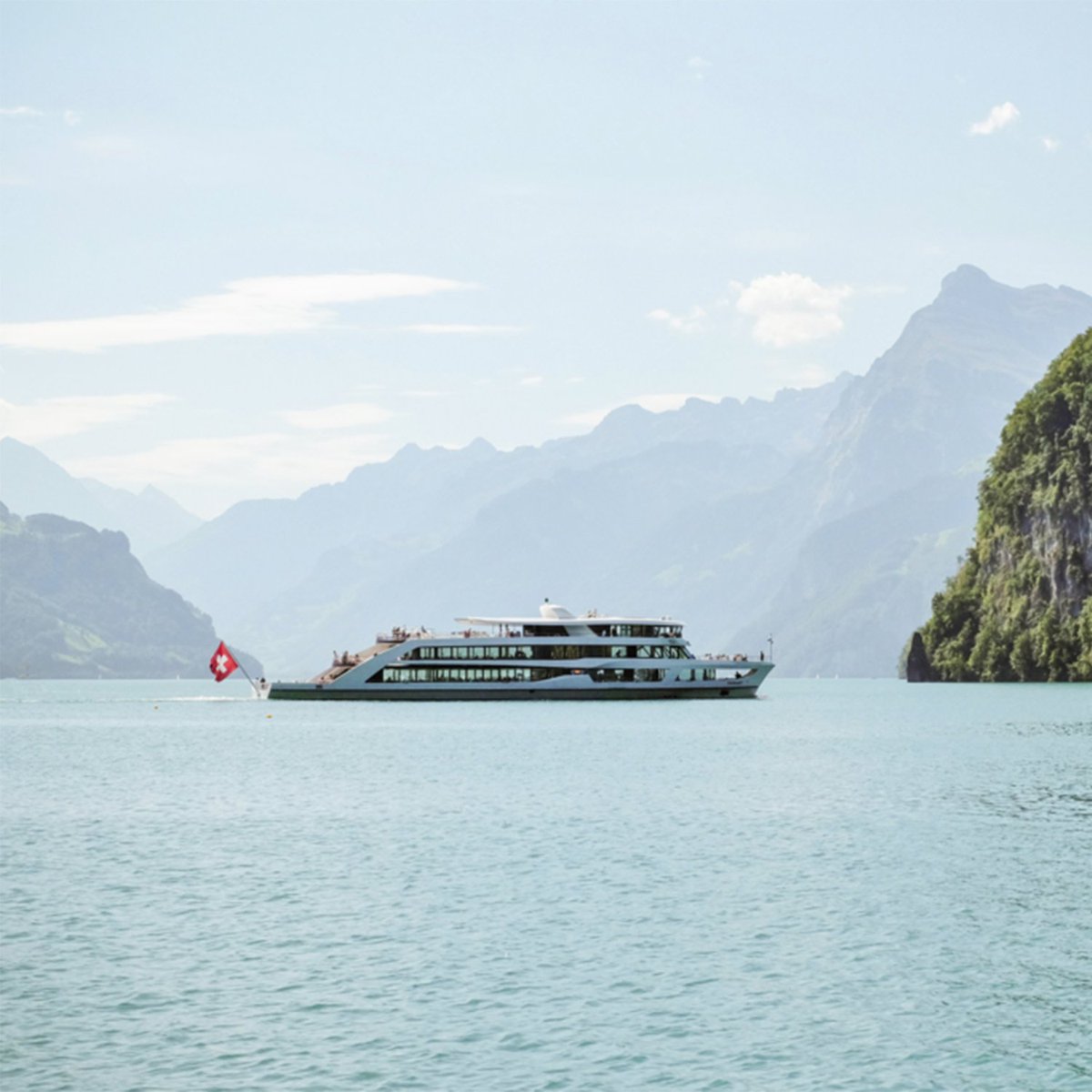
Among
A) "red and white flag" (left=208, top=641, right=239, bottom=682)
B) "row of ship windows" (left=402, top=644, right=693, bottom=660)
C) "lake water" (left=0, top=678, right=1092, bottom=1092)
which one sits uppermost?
"row of ship windows" (left=402, top=644, right=693, bottom=660)

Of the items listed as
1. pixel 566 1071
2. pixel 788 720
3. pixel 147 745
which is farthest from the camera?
pixel 788 720

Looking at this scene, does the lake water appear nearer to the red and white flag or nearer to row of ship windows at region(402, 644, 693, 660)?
the red and white flag

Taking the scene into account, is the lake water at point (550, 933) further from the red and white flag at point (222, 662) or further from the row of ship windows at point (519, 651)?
the row of ship windows at point (519, 651)

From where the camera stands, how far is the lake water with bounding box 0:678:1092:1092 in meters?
36.0

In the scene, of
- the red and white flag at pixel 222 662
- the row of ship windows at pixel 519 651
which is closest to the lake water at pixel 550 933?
the red and white flag at pixel 222 662

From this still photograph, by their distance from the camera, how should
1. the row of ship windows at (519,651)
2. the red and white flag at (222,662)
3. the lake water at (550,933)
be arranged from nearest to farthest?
the lake water at (550,933) → the red and white flag at (222,662) → the row of ship windows at (519,651)

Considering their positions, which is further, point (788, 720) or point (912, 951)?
point (788, 720)

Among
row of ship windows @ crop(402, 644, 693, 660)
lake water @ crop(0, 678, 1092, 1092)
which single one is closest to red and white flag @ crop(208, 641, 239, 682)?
row of ship windows @ crop(402, 644, 693, 660)

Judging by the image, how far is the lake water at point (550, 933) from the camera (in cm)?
3600

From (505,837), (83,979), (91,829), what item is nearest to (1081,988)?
(83,979)

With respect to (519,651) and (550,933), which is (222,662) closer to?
(519,651)

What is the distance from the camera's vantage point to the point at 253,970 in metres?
44.2

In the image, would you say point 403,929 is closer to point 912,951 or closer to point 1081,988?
point 912,951

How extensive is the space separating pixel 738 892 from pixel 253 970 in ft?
58.3
